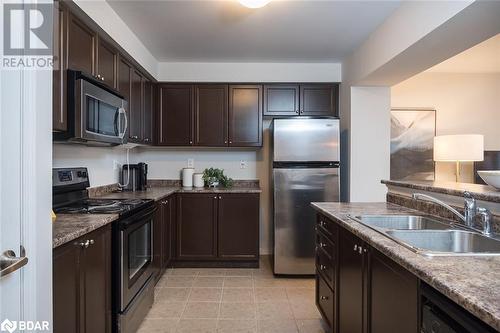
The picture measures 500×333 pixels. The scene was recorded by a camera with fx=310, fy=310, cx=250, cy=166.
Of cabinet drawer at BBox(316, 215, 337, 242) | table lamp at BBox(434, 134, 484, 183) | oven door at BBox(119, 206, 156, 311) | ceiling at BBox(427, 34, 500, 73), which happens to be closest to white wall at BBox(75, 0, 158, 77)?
oven door at BBox(119, 206, 156, 311)

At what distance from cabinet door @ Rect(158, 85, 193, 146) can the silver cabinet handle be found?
2.98 metres

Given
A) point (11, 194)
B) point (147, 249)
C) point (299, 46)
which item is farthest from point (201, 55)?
point (11, 194)

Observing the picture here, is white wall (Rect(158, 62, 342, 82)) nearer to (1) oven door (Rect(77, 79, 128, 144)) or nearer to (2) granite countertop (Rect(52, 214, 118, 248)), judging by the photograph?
(1) oven door (Rect(77, 79, 128, 144))

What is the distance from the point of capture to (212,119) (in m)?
3.89

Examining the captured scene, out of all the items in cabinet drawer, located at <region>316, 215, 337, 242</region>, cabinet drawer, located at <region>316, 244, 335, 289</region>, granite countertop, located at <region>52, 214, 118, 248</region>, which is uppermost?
granite countertop, located at <region>52, 214, 118, 248</region>

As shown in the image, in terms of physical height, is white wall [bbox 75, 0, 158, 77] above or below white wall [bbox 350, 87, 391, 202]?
above

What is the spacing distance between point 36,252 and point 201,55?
3137 mm

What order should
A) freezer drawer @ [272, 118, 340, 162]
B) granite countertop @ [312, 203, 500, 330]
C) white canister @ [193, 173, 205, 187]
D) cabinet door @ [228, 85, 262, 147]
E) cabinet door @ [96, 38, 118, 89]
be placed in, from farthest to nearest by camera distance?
white canister @ [193, 173, 205, 187]
cabinet door @ [228, 85, 262, 147]
freezer drawer @ [272, 118, 340, 162]
cabinet door @ [96, 38, 118, 89]
granite countertop @ [312, 203, 500, 330]

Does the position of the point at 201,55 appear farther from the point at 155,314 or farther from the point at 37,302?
the point at 37,302

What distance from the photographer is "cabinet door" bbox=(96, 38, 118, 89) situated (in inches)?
92.7

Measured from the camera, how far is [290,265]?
3.46 meters

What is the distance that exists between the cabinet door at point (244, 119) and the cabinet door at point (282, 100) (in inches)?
5.3

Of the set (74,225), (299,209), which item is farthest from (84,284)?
(299,209)

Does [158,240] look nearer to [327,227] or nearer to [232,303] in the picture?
[232,303]
